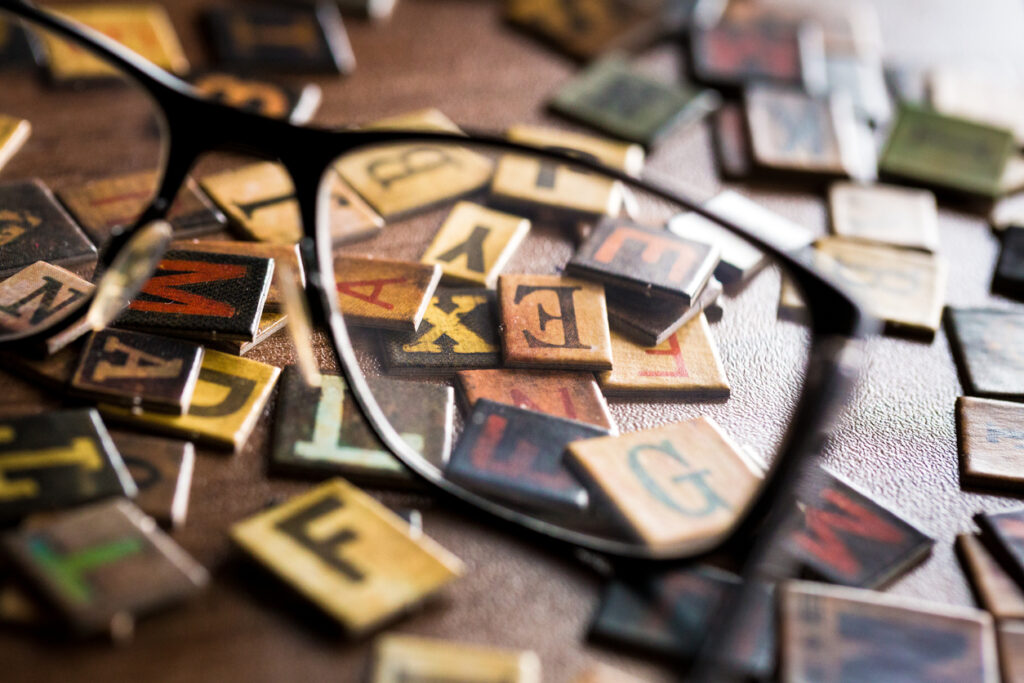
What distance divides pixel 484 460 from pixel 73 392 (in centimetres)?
25

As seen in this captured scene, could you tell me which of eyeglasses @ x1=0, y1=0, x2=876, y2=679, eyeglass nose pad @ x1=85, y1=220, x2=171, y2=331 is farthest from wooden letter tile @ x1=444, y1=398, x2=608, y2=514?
eyeglass nose pad @ x1=85, y1=220, x2=171, y2=331

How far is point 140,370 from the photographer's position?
0.58 meters

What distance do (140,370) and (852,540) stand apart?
0.43 meters

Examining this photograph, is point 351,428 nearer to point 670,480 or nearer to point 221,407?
point 221,407

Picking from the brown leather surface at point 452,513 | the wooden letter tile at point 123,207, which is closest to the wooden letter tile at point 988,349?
the brown leather surface at point 452,513

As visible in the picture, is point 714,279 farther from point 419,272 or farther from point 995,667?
point 995,667

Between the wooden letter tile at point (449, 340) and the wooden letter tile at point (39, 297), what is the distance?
202 millimetres

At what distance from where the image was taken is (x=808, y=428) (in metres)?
0.50

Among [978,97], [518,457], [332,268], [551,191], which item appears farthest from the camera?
[978,97]

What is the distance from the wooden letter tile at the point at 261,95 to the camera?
0.86 meters

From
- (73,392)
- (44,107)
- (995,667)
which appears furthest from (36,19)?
(995,667)

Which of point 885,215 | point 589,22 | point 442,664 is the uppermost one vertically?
point 589,22

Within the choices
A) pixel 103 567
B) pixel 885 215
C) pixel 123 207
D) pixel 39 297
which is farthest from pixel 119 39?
pixel 885 215

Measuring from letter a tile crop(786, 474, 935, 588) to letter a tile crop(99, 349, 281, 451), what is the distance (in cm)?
32
